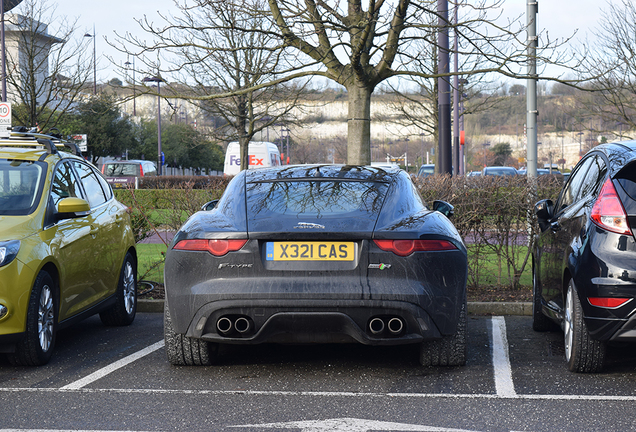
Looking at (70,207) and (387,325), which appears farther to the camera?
(70,207)

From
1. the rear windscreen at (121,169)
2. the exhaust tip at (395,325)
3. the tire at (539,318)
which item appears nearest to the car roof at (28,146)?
the exhaust tip at (395,325)

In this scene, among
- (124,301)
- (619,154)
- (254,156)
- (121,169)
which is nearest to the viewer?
(619,154)

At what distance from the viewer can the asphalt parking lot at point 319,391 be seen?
12.8 ft

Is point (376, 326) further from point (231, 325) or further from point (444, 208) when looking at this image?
point (444, 208)

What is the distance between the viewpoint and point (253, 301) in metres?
4.52

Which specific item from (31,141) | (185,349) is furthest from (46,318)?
(31,141)

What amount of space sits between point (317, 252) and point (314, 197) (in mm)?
565

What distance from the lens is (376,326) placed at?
4.56 meters

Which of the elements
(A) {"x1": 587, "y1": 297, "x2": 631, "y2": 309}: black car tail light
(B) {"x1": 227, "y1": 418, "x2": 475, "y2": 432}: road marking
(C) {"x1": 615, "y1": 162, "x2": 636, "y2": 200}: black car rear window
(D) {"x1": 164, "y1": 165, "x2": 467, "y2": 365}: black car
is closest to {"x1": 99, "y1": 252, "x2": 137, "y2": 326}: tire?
(D) {"x1": 164, "y1": 165, "x2": 467, "y2": 365}: black car

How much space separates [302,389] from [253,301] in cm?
61

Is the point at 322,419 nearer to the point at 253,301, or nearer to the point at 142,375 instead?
the point at 253,301

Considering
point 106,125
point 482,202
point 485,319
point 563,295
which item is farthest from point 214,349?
point 106,125

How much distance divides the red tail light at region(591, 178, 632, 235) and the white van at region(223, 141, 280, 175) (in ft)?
86.8

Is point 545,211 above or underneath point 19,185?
underneath
